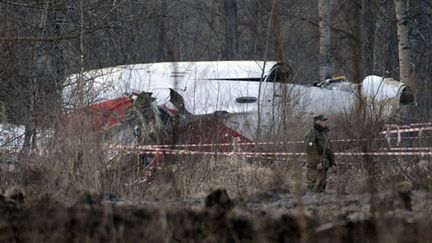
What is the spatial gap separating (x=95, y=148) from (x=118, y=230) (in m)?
5.63

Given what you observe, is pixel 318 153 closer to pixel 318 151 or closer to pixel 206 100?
pixel 318 151

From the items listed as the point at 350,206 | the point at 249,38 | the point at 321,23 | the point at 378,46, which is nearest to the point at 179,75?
the point at 350,206

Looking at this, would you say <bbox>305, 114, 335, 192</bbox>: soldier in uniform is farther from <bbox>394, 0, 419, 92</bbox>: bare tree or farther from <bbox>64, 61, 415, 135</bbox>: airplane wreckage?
<bbox>394, 0, 419, 92</bbox>: bare tree

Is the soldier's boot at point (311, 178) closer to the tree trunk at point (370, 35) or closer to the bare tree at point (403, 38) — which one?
the bare tree at point (403, 38)

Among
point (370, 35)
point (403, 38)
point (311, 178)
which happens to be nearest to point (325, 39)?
point (403, 38)

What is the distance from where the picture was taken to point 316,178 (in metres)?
12.3

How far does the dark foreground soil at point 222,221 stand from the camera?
3.76 m

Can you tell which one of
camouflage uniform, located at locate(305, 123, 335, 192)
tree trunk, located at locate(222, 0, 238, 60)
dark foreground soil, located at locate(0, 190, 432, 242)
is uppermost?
tree trunk, located at locate(222, 0, 238, 60)

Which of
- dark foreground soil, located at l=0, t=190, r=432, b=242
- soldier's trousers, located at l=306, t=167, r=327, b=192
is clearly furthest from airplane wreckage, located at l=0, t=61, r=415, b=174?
dark foreground soil, located at l=0, t=190, r=432, b=242

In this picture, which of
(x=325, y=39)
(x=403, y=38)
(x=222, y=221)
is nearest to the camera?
(x=222, y=221)

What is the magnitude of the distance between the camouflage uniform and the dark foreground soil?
7.83 m

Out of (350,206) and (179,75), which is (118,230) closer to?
(179,75)

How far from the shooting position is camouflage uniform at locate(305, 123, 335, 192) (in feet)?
42.1

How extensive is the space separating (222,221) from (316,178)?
829cm
